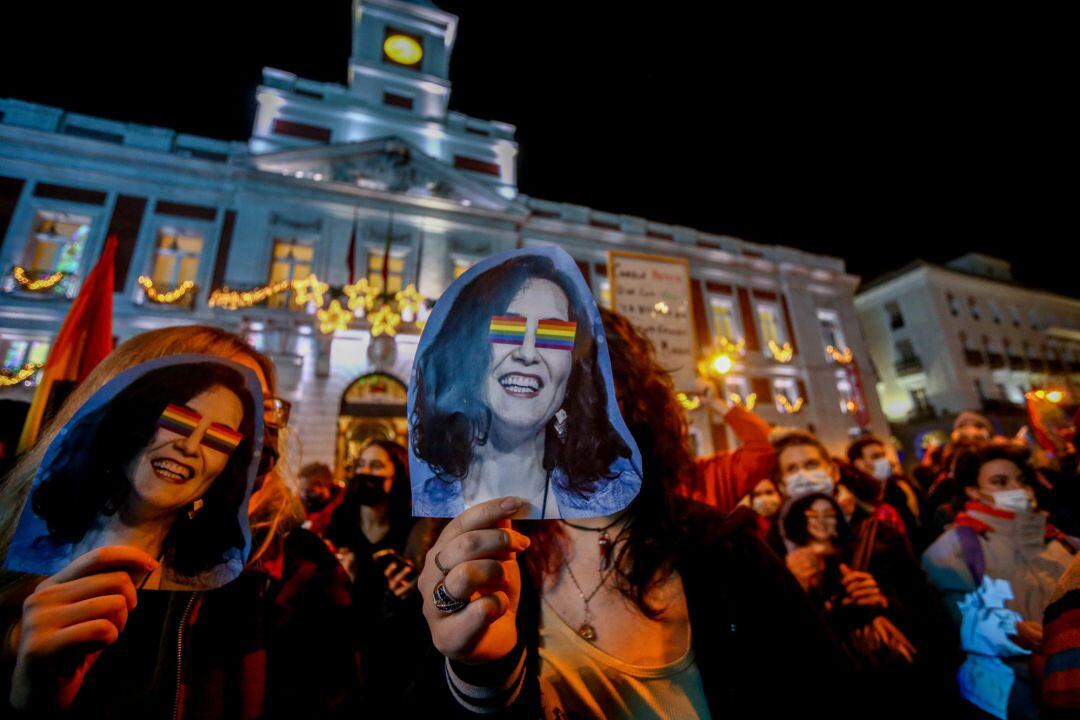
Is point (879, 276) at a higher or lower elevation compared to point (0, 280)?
higher

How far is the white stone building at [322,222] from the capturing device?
40.6ft

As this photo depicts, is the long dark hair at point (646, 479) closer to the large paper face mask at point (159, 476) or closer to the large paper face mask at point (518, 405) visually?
Answer: the large paper face mask at point (518, 405)

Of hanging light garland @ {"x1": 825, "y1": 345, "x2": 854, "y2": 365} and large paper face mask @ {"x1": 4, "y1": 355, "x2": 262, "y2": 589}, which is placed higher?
hanging light garland @ {"x1": 825, "y1": 345, "x2": 854, "y2": 365}

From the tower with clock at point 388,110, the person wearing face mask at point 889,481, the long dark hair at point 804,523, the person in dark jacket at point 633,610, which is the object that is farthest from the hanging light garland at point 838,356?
the person in dark jacket at point 633,610

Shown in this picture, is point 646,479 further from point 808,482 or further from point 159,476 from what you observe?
point 808,482

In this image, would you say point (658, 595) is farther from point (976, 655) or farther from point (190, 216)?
point (190, 216)

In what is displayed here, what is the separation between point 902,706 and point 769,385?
18.5m

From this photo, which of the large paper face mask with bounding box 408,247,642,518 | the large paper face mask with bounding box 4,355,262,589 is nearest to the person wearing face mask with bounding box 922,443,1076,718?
the large paper face mask with bounding box 408,247,642,518

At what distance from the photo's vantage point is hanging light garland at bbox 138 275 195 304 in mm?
12180

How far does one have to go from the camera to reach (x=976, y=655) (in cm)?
259

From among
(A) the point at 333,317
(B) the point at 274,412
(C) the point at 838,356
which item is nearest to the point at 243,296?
(A) the point at 333,317

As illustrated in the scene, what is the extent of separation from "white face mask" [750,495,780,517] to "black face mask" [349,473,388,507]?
3.38m

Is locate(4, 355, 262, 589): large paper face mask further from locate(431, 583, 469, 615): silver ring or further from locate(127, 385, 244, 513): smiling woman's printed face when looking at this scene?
locate(431, 583, 469, 615): silver ring

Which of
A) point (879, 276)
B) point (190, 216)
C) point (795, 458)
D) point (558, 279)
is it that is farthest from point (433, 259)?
point (879, 276)
